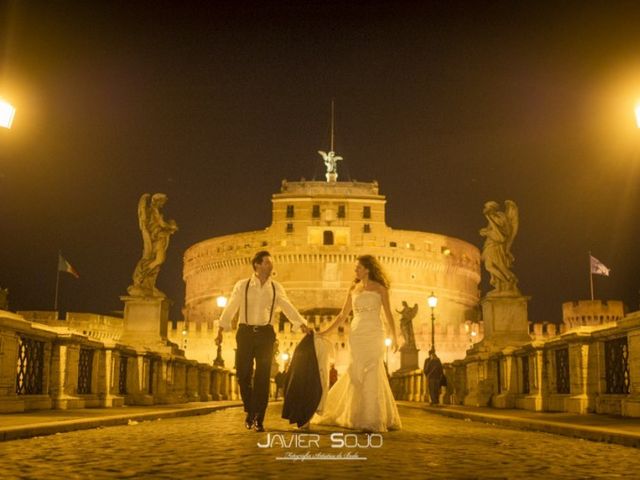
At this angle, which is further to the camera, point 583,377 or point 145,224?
point 145,224

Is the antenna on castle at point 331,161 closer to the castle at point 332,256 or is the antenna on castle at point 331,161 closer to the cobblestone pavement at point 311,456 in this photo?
the castle at point 332,256

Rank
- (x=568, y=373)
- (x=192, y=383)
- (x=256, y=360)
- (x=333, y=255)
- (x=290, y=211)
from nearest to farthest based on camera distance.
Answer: (x=256, y=360) < (x=568, y=373) < (x=192, y=383) < (x=333, y=255) < (x=290, y=211)

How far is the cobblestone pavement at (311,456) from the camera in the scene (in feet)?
16.6

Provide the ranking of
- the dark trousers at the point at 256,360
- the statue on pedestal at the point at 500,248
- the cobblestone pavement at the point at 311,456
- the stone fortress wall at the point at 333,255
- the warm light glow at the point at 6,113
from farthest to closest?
the stone fortress wall at the point at 333,255 → the statue on pedestal at the point at 500,248 → the warm light glow at the point at 6,113 → the dark trousers at the point at 256,360 → the cobblestone pavement at the point at 311,456

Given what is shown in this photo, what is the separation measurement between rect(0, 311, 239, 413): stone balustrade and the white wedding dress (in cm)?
389

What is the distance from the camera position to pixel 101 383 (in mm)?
13727

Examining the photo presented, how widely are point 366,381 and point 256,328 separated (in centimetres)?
118

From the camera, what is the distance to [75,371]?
12.3 metres

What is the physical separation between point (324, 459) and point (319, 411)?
2.64 metres

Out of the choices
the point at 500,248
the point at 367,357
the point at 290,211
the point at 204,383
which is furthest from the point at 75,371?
the point at 290,211

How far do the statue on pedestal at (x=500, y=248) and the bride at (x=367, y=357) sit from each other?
32.7 ft

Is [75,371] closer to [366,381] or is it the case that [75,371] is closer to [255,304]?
[255,304]

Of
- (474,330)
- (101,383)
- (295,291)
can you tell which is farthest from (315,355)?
(295,291)

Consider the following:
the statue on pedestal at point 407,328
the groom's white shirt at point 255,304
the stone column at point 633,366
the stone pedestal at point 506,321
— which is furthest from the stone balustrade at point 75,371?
the statue on pedestal at point 407,328
